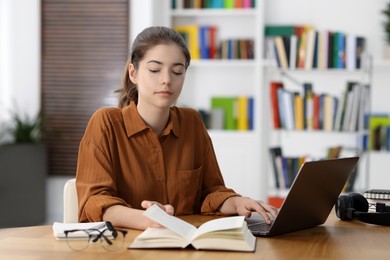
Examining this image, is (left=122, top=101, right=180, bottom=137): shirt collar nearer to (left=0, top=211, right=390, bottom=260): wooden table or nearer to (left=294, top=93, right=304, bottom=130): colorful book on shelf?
(left=0, top=211, right=390, bottom=260): wooden table

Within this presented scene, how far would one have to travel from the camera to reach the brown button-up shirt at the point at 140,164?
2248 millimetres

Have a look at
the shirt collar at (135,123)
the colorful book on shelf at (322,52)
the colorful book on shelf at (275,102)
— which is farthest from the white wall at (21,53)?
the shirt collar at (135,123)

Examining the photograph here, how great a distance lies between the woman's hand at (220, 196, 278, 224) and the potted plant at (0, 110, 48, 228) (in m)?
3.70

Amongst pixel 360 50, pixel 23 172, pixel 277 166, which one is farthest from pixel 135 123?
pixel 23 172

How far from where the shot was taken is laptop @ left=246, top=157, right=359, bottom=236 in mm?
1945

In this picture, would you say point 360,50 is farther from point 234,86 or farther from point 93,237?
point 93,237

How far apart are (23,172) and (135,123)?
148 inches

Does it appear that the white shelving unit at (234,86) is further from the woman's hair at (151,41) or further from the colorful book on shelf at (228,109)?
the woman's hair at (151,41)

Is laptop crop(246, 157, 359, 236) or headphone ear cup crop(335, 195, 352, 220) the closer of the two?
laptop crop(246, 157, 359, 236)

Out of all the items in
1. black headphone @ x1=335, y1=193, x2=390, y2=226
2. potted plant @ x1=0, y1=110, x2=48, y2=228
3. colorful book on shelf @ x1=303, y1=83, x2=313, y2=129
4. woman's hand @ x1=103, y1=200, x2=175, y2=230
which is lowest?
potted plant @ x1=0, y1=110, x2=48, y2=228

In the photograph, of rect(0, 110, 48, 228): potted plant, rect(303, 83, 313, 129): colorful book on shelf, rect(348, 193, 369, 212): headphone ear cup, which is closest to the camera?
rect(348, 193, 369, 212): headphone ear cup

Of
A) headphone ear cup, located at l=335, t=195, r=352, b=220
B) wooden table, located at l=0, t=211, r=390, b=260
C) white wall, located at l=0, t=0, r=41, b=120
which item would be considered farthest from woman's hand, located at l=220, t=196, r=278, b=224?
white wall, located at l=0, t=0, r=41, b=120

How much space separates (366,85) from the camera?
5.55m

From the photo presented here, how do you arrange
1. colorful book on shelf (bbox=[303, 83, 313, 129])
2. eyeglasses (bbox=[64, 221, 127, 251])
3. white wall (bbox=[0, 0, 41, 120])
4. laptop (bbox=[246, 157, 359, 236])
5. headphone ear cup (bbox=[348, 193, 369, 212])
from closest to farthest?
eyeglasses (bbox=[64, 221, 127, 251]), laptop (bbox=[246, 157, 359, 236]), headphone ear cup (bbox=[348, 193, 369, 212]), colorful book on shelf (bbox=[303, 83, 313, 129]), white wall (bbox=[0, 0, 41, 120])
